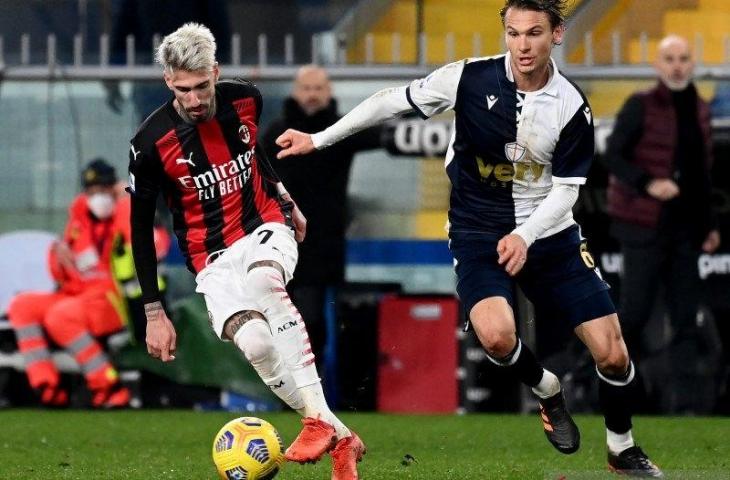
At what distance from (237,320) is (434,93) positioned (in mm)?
1272

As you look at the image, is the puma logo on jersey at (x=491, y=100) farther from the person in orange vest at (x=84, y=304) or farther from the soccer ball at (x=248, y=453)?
the person in orange vest at (x=84, y=304)

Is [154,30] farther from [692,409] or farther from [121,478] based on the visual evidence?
[121,478]

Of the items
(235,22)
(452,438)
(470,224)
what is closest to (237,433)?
(470,224)

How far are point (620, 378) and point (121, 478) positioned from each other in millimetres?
2217

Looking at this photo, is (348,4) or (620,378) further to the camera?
(348,4)

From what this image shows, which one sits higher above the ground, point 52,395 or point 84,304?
point 84,304

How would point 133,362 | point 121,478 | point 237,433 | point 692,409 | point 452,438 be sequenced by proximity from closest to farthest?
1. point 237,433
2. point 121,478
3. point 452,438
4. point 692,409
5. point 133,362

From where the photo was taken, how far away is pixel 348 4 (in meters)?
12.7

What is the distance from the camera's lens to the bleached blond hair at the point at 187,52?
7.00 m

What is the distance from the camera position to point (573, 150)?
7.15 m

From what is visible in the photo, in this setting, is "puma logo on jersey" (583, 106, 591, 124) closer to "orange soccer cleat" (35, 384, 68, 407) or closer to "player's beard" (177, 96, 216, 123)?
"player's beard" (177, 96, 216, 123)

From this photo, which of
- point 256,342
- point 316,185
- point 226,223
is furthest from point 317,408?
point 316,185

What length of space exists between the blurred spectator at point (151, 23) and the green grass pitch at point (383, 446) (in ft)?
8.69

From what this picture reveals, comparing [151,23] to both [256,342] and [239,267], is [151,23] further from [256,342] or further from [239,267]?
[256,342]
